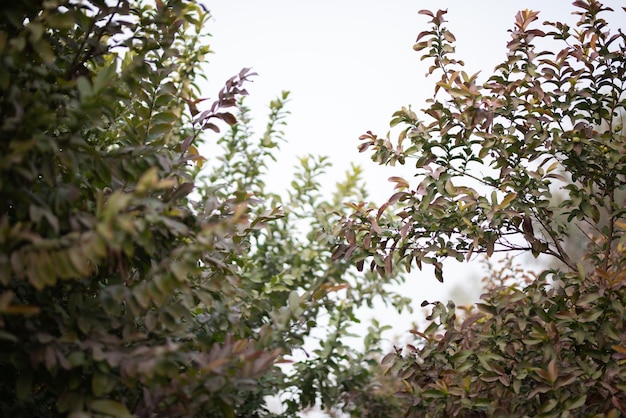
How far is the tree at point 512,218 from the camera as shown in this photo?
2660 millimetres

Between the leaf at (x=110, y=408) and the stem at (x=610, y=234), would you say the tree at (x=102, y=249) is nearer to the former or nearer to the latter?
the leaf at (x=110, y=408)

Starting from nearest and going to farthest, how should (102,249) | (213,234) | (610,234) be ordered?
(102,249) → (213,234) → (610,234)

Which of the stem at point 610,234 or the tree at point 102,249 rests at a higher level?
the stem at point 610,234

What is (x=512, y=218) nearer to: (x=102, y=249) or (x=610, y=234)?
(x=610, y=234)

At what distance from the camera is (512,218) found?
2.90m

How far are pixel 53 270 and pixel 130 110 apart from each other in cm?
176

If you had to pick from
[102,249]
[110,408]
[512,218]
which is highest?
[512,218]

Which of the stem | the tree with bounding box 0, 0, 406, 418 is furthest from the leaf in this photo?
the stem

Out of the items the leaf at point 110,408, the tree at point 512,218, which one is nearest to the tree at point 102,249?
the leaf at point 110,408

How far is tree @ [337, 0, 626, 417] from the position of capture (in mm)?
2660

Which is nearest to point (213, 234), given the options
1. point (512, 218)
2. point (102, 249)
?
point (102, 249)

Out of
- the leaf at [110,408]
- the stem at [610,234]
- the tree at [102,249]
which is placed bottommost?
the leaf at [110,408]

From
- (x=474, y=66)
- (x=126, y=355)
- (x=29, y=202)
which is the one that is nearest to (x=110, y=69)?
(x=29, y=202)

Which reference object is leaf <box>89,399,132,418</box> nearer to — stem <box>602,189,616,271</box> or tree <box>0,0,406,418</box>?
tree <box>0,0,406,418</box>
